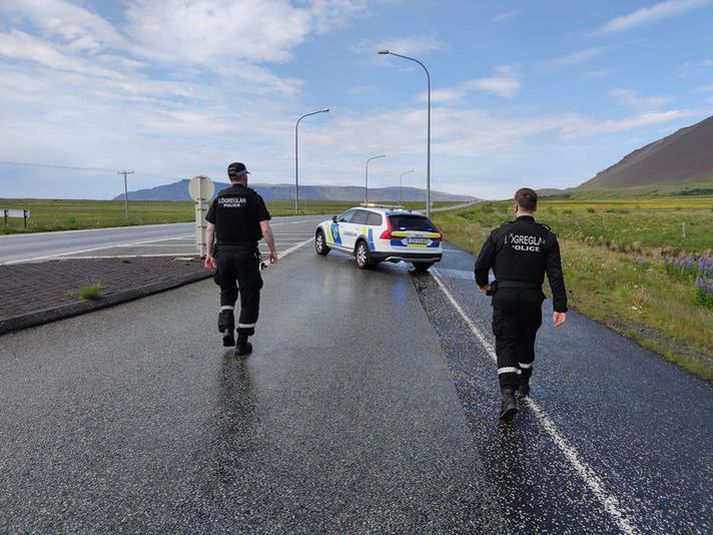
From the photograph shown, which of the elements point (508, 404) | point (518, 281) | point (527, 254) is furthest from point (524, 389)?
point (527, 254)

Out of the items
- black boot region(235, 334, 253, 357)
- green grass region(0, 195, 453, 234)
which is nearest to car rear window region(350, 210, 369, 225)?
black boot region(235, 334, 253, 357)

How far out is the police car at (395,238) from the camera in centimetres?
1265

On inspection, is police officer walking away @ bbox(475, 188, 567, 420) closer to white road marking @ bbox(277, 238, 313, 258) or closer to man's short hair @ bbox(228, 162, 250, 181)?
man's short hair @ bbox(228, 162, 250, 181)

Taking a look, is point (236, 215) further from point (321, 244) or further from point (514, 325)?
point (321, 244)

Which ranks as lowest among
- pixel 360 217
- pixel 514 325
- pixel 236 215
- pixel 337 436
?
pixel 337 436

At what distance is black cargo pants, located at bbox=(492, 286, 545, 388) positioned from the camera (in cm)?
412

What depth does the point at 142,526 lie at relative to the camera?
8.38 ft

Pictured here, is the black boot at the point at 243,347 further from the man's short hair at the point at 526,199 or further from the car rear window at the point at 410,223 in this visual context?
the car rear window at the point at 410,223

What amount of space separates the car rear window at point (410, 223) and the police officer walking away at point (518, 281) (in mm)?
8439

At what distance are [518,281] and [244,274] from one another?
294 centimetres

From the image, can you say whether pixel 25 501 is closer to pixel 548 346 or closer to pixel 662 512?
pixel 662 512

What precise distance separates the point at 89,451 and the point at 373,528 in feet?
6.50

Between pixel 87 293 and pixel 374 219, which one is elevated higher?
pixel 374 219

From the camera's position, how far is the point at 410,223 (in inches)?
504
